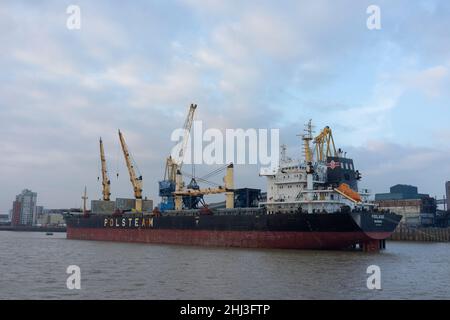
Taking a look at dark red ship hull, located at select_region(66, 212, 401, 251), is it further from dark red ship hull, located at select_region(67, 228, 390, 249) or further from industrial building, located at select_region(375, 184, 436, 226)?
industrial building, located at select_region(375, 184, 436, 226)

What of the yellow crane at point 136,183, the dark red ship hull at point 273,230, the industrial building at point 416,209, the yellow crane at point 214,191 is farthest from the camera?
the industrial building at point 416,209

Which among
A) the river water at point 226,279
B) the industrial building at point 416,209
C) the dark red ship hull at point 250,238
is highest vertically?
the industrial building at point 416,209

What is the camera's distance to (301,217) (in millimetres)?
40000

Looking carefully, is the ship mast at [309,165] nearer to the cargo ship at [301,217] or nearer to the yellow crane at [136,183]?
the cargo ship at [301,217]

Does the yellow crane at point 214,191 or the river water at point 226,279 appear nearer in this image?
the river water at point 226,279

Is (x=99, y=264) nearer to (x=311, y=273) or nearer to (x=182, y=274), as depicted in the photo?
(x=182, y=274)

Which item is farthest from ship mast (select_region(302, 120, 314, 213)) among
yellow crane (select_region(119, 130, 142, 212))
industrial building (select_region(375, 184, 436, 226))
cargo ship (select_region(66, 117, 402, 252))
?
industrial building (select_region(375, 184, 436, 226))

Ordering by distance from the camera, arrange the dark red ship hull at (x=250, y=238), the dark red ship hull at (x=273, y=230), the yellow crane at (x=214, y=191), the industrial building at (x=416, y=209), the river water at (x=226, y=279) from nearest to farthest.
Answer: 1. the river water at (x=226, y=279)
2. the dark red ship hull at (x=273, y=230)
3. the dark red ship hull at (x=250, y=238)
4. the yellow crane at (x=214, y=191)
5. the industrial building at (x=416, y=209)

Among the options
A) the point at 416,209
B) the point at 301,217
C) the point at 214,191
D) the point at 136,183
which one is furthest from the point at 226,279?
the point at 416,209

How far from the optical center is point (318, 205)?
4188 cm

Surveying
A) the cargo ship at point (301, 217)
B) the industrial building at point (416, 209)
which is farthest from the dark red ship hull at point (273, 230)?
the industrial building at point (416, 209)

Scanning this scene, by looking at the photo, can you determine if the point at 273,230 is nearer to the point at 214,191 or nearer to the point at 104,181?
the point at 214,191

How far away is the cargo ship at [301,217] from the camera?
128 feet

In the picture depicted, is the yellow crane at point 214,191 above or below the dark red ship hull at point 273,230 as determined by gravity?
above
